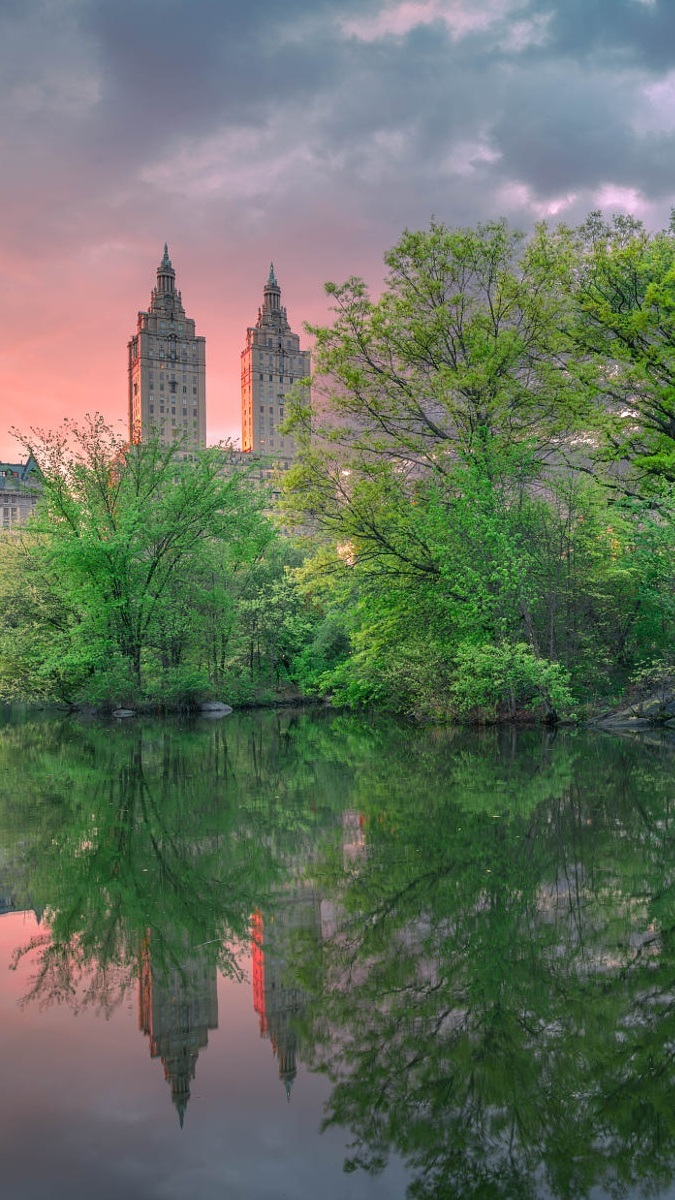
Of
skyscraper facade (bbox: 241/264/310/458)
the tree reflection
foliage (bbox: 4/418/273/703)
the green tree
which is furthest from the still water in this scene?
skyscraper facade (bbox: 241/264/310/458)

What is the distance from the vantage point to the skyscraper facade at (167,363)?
186750mm

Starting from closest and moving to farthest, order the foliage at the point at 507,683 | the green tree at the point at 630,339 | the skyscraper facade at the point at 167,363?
the foliage at the point at 507,683 → the green tree at the point at 630,339 → the skyscraper facade at the point at 167,363

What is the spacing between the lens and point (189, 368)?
190 meters

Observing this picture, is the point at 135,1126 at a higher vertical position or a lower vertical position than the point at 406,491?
lower

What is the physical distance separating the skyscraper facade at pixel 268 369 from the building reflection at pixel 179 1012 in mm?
186453

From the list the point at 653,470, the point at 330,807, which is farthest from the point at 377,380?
the point at 330,807

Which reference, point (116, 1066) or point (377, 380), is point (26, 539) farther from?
point (116, 1066)

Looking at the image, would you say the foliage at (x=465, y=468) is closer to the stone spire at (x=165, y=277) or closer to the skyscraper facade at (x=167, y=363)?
the skyscraper facade at (x=167, y=363)

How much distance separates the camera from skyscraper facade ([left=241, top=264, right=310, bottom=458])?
19200cm

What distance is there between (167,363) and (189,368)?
5.00 m

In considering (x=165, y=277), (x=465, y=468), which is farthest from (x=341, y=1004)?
(x=165, y=277)

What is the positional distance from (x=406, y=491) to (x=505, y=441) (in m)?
3.18

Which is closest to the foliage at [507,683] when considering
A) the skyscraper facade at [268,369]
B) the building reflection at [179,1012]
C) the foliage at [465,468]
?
the foliage at [465,468]

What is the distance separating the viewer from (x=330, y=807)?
412 inches
